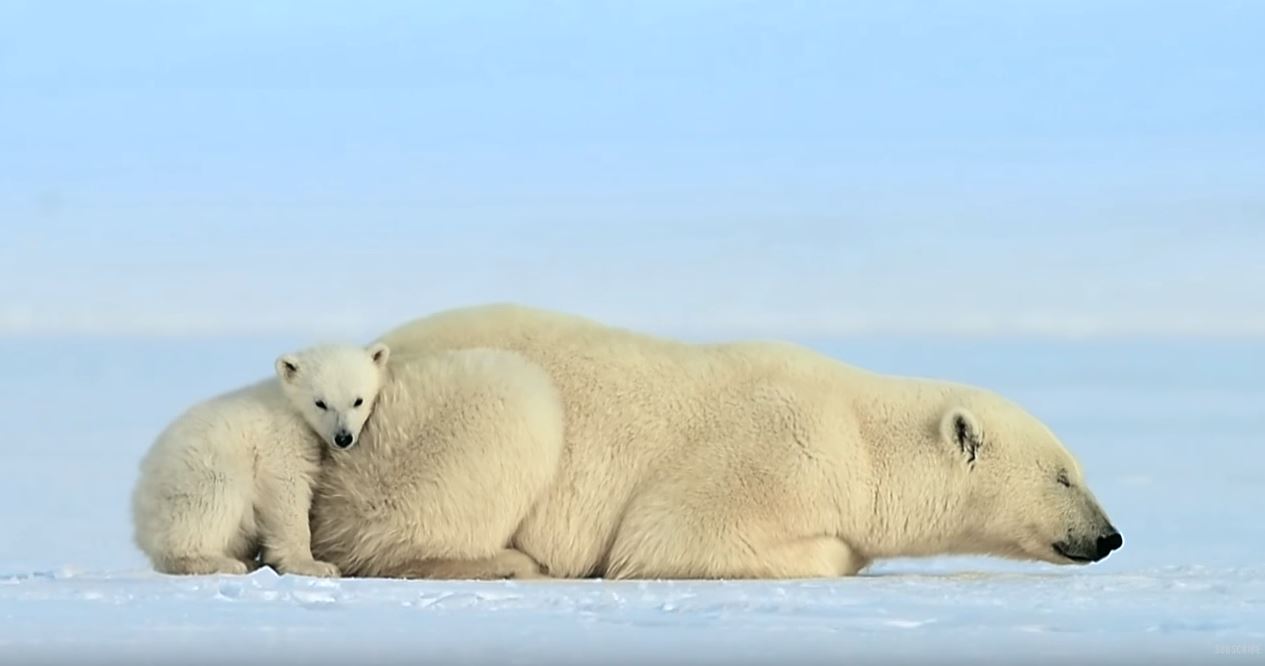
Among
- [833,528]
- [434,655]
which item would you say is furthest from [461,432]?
[434,655]

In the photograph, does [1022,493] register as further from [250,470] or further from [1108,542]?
[250,470]

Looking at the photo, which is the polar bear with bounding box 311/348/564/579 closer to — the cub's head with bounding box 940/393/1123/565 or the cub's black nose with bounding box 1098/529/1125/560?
the cub's head with bounding box 940/393/1123/565

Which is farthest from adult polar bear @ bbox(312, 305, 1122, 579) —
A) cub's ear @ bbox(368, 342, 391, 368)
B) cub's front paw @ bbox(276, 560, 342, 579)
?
cub's front paw @ bbox(276, 560, 342, 579)

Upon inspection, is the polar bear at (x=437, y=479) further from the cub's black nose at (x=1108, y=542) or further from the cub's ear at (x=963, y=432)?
the cub's black nose at (x=1108, y=542)

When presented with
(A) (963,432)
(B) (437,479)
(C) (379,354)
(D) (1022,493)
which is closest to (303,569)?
(B) (437,479)

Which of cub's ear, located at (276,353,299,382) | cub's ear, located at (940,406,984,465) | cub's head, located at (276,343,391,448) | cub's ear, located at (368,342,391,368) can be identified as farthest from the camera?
cub's ear, located at (940,406,984,465)

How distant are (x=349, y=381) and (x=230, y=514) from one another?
0.79 meters

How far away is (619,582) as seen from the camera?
27.3 ft

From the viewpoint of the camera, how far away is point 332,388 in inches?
→ 324

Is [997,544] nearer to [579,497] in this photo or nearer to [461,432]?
[579,497]

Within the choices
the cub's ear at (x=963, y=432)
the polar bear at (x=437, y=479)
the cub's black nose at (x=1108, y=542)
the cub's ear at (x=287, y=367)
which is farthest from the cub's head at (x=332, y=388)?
the cub's black nose at (x=1108, y=542)

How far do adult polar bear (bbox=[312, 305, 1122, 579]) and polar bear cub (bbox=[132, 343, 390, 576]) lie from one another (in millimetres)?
269

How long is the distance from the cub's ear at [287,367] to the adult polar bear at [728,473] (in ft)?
1.42

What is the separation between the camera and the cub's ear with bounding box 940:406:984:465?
899 cm
